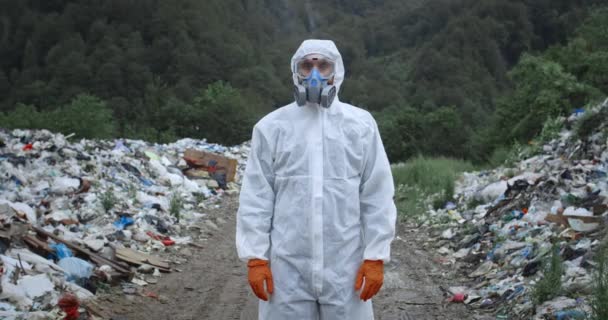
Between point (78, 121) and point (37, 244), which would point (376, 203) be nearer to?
point (37, 244)

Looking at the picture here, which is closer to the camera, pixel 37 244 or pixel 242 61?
pixel 37 244

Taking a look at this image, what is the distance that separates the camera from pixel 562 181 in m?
7.58

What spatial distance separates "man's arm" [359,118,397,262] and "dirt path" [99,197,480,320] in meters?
2.54

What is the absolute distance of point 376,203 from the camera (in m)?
2.72

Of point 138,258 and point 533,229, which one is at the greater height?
point 533,229

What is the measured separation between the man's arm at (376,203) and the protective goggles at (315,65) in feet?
1.08

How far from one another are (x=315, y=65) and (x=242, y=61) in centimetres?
6064

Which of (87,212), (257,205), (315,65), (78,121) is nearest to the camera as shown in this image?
(257,205)

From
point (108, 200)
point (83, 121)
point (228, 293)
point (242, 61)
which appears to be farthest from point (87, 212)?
point (242, 61)

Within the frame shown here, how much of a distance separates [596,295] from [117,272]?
4.01 metres

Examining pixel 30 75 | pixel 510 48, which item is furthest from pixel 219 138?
pixel 510 48

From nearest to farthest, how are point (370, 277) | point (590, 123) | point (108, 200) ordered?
point (370, 277)
point (108, 200)
point (590, 123)

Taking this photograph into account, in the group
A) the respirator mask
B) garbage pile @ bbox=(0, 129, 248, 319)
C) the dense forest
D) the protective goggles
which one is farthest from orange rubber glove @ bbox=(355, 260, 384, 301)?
the dense forest

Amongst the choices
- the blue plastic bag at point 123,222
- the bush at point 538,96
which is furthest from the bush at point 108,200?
the bush at point 538,96
